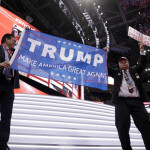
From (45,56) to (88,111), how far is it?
190cm

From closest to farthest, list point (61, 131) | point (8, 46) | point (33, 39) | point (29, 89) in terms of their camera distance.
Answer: point (8, 46), point (61, 131), point (33, 39), point (29, 89)

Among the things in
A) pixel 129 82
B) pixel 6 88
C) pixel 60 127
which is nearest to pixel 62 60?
pixel 60 127

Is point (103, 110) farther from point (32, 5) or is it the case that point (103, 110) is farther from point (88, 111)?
point (32, 5)

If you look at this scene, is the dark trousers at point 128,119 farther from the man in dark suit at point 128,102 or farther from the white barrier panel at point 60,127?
the white barrier panel at point 60,127

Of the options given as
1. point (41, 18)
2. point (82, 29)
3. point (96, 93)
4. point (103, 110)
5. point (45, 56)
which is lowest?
point (96, 93)

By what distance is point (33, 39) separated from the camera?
3.71 meters

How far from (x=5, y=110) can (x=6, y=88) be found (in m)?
0.27

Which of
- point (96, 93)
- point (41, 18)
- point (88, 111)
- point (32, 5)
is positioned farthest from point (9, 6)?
point (96, 93)

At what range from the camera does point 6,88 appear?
214cm

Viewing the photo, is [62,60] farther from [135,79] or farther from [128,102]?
[128,102]

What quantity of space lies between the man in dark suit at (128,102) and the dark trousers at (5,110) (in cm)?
141

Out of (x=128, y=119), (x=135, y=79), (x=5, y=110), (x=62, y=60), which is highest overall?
(x=62, y=60)

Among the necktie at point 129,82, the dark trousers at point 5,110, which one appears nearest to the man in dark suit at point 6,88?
the dark trousers at point 5,110

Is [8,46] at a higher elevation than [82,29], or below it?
below
